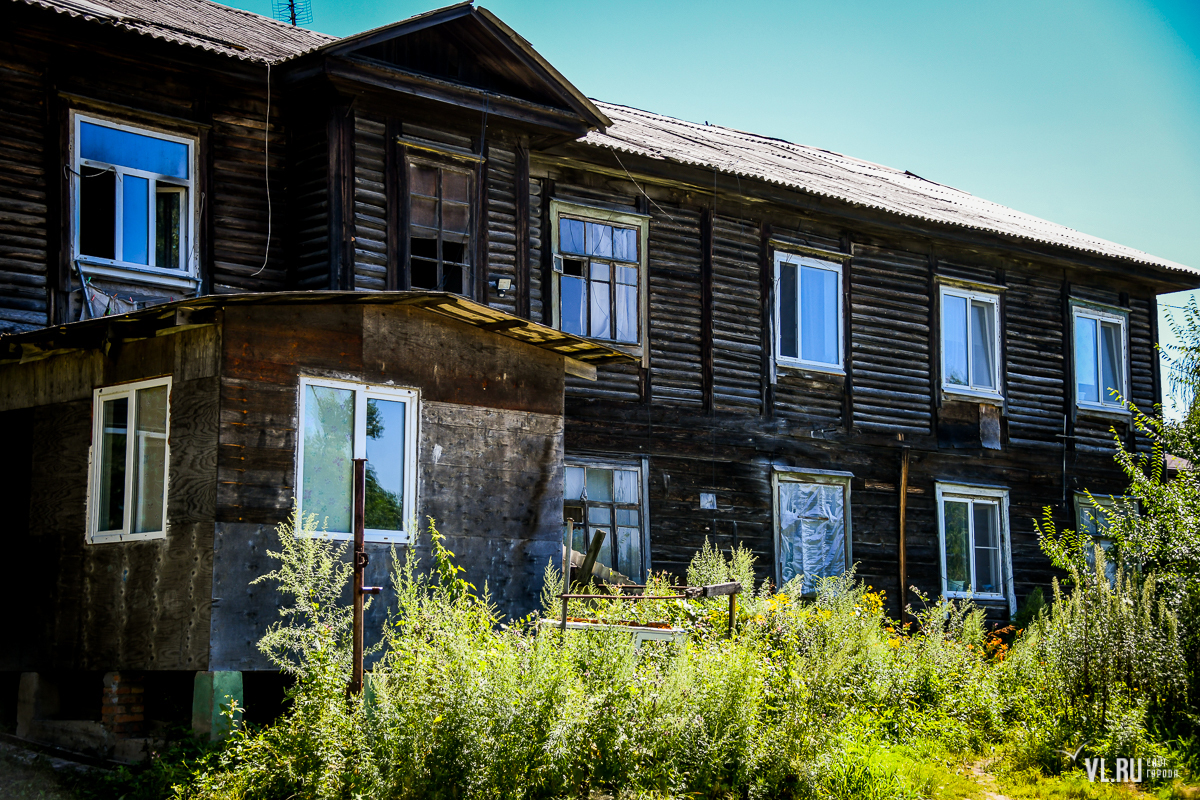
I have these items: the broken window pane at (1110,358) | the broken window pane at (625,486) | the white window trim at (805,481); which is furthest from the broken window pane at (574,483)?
the broken window pane at (1110,358)

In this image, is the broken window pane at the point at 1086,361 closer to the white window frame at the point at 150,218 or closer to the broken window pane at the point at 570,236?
the broken window pane at the point at 570,236

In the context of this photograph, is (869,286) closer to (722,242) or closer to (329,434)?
(722,242)

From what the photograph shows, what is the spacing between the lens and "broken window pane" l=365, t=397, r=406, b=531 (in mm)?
10359

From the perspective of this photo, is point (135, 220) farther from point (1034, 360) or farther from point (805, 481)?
point (1034, 360)

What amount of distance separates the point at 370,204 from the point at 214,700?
5867 millimetres

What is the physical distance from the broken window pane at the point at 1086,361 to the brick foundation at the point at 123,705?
16095 mm

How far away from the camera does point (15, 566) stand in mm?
11023

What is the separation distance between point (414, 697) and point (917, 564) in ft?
38.6

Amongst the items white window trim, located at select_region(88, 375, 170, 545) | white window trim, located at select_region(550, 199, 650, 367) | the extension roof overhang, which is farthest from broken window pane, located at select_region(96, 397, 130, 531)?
white window trim, located at select_region(550, 199, 650, 367)

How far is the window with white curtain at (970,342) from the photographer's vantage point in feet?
62.5

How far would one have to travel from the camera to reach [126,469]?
1020cm

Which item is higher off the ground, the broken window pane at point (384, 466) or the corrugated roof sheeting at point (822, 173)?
the corrugated roof sheeting at point (822, 173)

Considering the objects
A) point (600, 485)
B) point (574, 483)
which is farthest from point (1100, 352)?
point (574, 483)

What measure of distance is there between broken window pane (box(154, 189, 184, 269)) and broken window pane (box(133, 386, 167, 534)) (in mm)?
2737
